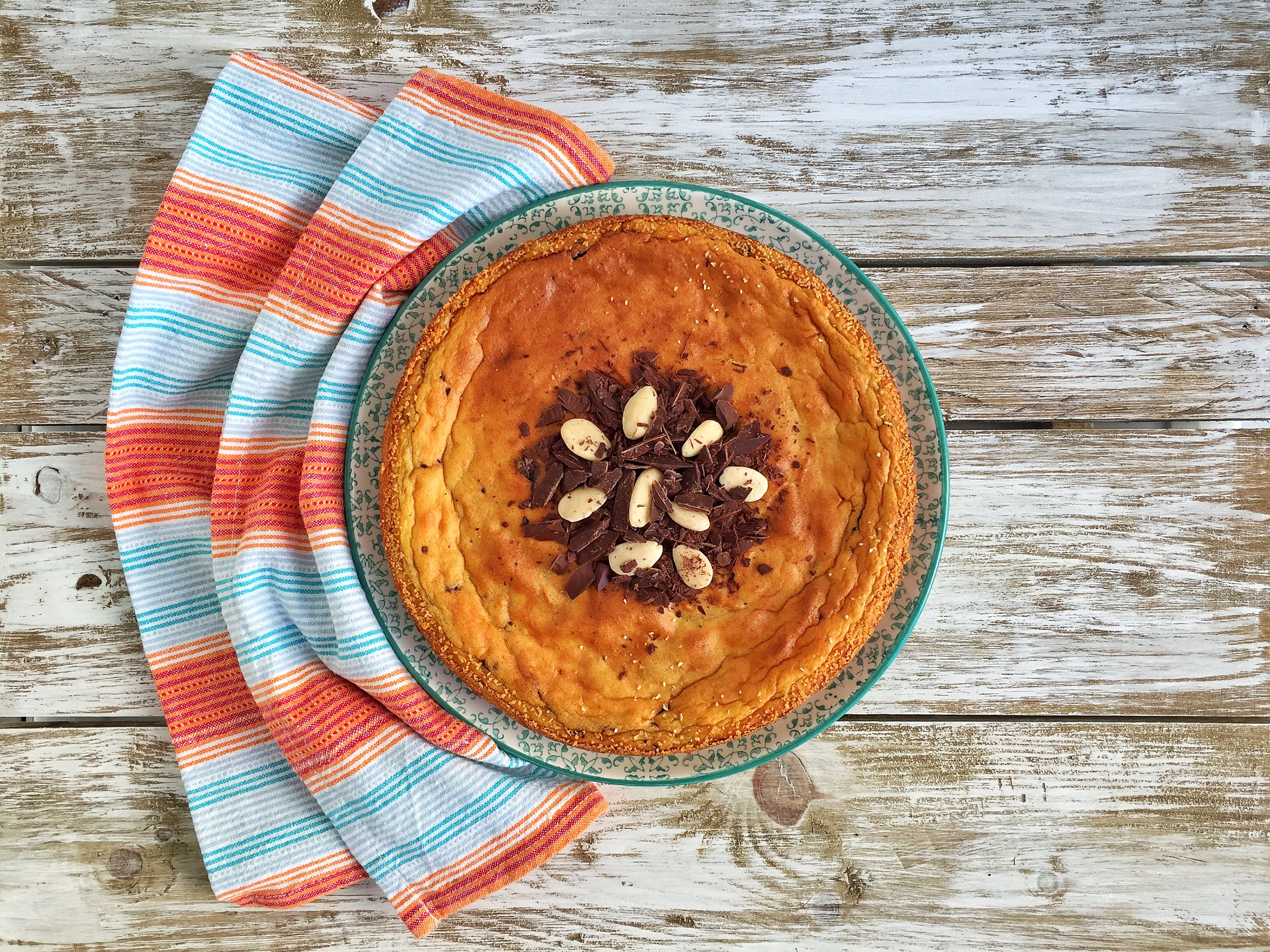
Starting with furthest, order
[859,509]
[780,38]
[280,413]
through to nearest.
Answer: [780,38], [280,413], [859,509]

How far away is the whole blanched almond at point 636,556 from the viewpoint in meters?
2.45

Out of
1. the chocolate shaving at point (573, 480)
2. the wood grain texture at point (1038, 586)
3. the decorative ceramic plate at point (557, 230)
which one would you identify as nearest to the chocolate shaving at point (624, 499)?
the chocolate shaving at point (573, 480)

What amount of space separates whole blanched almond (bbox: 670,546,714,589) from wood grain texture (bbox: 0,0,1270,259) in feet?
4.28

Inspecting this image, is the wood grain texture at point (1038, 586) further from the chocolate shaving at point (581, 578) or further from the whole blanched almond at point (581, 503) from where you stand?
the whole blanched almond at point (581, 503)

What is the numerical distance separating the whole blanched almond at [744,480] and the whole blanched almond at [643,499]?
20 cm

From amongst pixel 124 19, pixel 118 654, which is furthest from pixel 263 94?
pixel 118 654

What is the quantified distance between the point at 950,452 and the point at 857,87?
4.51ft

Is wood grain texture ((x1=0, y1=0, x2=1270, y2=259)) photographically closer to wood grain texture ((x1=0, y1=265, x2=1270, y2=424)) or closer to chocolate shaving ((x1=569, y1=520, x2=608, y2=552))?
wood grain texture ((x1=0, y1=265, x2=1270, y2=424))

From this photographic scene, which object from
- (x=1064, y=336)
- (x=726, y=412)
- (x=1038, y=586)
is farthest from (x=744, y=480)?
(x=1064, y=336)

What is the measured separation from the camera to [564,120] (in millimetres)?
2676

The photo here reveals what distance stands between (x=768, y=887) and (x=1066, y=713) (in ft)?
4.17

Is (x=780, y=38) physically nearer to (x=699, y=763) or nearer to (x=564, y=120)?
(x=564, y=120)

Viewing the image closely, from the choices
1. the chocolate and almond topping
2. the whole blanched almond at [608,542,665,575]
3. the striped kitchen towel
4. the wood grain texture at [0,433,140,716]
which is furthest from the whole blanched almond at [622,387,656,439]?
the wood grain texture at [0,433,140,716]

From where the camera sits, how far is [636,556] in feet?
8.04
